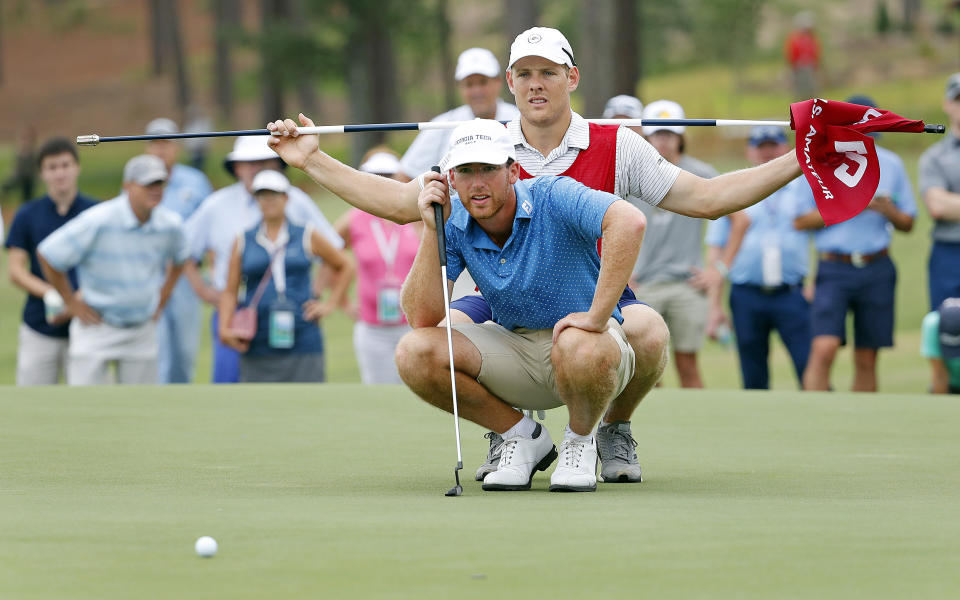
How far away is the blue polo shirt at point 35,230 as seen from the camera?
36.7 feet

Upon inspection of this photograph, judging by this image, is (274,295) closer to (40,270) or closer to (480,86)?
(40,270)

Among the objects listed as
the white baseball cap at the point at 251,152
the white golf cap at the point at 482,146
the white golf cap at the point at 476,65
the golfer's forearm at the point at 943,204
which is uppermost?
the white golf cap at the point at 476,65

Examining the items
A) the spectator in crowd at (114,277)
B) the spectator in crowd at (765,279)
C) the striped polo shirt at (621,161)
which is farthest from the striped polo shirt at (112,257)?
the striped polo shirt at (621,161)

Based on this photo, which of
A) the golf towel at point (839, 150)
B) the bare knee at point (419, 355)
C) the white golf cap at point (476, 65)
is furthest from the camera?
the white golf cap at point (476, 65)

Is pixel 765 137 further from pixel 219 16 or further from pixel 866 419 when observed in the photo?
pixel 219 16

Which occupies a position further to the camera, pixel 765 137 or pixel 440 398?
pixel 765 137

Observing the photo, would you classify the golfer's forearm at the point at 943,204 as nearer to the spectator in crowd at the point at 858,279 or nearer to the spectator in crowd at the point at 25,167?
the spectator in crowd at the point at 858,279

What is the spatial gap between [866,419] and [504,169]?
11.7 ft

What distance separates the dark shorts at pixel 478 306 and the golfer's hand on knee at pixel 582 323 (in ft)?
2.08

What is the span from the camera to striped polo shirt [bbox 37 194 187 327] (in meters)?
10.7

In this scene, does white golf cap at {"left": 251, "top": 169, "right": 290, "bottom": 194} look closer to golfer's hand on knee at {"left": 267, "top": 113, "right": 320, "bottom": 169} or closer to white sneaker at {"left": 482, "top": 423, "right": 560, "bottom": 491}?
golfer's hand on knee at {"left": 267, "top": 113, "right": 320, "bottom": 169}

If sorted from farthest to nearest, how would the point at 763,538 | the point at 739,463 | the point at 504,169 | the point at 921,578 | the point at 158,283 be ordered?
the point at 158,283 < the point at 739,463 < the point at 504,169 < the point at 763,538 < the point at 921,578

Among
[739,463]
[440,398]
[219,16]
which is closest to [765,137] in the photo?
[739,463]

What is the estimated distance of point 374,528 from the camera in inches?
178
